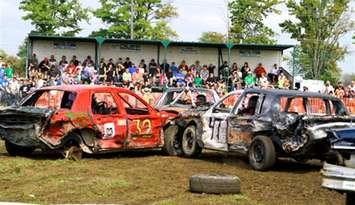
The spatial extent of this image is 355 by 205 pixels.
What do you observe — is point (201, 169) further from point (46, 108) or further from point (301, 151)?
point (46, 108)

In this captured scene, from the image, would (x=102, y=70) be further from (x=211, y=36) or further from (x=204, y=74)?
(x=211, y=36)

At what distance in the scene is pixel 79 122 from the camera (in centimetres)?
1366

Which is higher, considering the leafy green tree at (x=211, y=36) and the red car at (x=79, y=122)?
the leafy green tree at (x=211, y=36)

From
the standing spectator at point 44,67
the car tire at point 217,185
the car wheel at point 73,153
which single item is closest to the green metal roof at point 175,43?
the standing spectator at point 44,67

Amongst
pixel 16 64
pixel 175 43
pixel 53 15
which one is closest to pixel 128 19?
pixel 53 15

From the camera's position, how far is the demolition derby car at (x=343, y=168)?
24.8ft

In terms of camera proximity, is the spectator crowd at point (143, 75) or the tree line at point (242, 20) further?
the tree line at point (242, 20)

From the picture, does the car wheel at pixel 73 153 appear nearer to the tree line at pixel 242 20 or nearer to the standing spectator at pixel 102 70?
the standing spectator at pixel 102 70

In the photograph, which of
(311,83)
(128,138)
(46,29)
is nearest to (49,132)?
(128,138)

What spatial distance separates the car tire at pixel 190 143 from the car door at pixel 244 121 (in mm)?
1236

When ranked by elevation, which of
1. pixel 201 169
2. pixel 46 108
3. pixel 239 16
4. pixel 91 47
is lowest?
pixel 201 169

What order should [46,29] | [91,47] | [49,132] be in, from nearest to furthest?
[49,132] < [91,47] < [46,29]

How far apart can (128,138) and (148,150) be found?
184cm

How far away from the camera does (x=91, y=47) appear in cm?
3419
